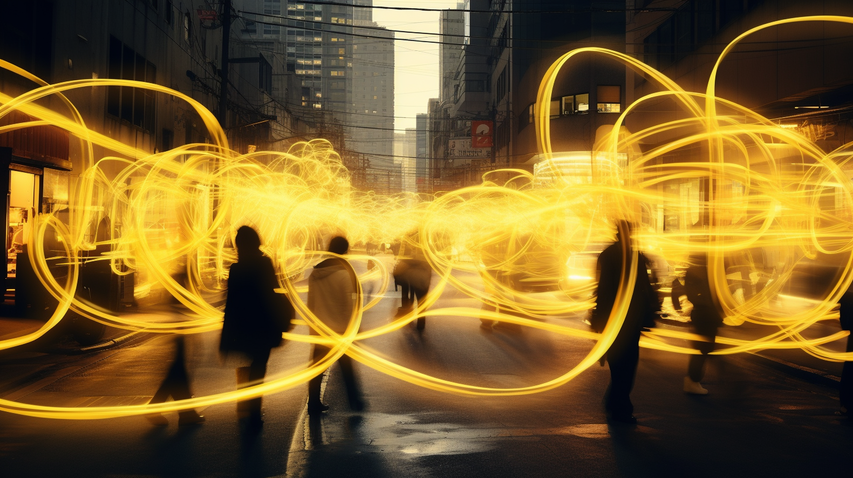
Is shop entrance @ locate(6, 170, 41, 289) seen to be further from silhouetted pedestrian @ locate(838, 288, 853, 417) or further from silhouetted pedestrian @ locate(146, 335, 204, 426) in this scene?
silhouetted pedestrian @ locate(838, 288, 853, 417)

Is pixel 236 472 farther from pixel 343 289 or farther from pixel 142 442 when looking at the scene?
pixel 343 289

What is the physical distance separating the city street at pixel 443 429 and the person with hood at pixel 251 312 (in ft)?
2.45

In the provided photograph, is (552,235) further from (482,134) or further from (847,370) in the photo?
(482,134)

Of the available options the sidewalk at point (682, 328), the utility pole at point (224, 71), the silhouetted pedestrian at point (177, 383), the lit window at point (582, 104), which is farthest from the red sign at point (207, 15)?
the silhouetted pedestrian at point (177, 383)

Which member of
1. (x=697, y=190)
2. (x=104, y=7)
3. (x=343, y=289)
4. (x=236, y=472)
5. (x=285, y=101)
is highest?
(x=285, y=101)

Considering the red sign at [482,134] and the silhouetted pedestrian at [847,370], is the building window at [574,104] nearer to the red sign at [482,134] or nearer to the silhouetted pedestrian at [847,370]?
the red sign at [482,134]

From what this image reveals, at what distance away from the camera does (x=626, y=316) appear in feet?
27.8

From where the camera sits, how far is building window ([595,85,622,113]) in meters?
48.7

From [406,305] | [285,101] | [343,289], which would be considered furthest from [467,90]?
[343,289]

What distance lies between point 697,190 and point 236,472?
87.8 feet

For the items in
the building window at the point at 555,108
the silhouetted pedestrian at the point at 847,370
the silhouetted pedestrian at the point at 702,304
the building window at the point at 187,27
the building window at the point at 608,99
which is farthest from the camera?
the building window at the point at 555,108

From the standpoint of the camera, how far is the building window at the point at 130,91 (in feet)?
86.2

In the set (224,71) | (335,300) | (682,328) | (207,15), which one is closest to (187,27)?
(207,15)

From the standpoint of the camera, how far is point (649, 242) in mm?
20312
